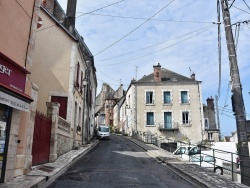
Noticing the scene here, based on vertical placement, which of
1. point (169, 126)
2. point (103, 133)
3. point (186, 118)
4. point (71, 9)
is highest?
point (71, 9)

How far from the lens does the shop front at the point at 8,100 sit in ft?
23.3

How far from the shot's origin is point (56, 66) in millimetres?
17922

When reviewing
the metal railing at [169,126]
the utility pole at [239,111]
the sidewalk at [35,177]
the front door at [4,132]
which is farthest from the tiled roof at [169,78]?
the front door at [4,132]

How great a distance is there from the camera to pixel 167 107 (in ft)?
128

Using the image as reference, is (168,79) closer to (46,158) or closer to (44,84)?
(44,84)

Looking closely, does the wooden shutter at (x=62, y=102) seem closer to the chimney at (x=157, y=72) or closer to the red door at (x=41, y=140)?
the red door at (x=41, y=140)

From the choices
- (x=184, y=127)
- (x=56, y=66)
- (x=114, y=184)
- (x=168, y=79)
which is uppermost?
(x=168, y=79)

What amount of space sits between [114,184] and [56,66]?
39.1ft

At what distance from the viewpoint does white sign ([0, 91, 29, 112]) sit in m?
6.78

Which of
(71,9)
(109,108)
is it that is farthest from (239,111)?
(109,108)

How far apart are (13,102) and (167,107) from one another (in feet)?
108

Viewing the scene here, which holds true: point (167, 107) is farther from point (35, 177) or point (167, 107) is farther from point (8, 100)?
point (8, 100)

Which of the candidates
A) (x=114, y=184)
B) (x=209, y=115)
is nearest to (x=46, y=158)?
(x=114, y=184)

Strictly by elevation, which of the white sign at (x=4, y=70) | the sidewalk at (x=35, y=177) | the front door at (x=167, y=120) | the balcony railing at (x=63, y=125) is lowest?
the sidewalk at (x=35, y=177)
